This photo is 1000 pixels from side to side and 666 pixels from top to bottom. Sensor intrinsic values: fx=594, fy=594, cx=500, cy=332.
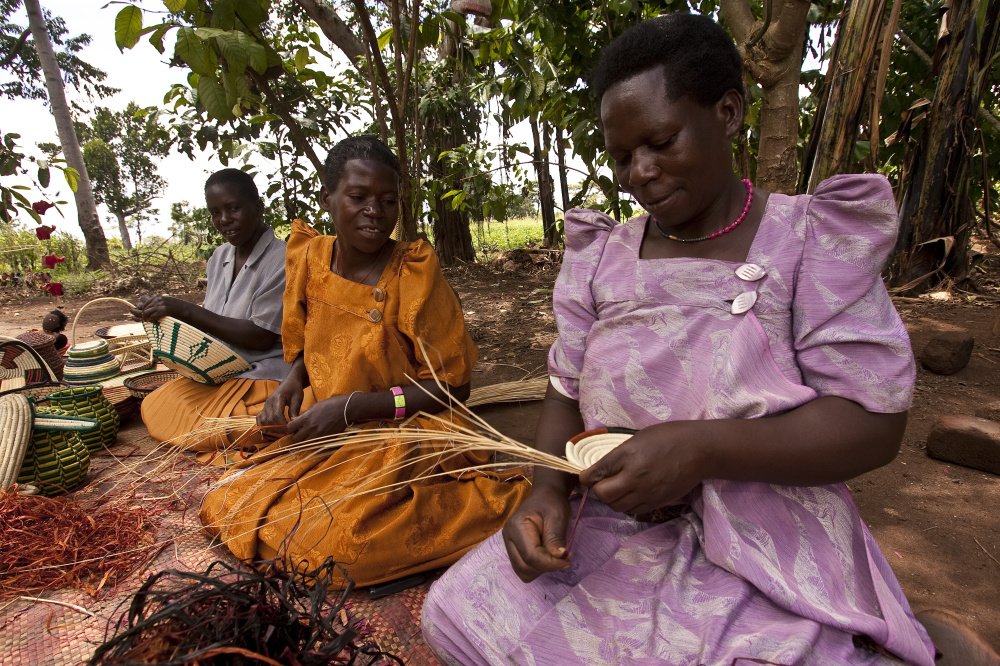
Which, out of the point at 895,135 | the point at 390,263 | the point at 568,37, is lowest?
the point at 390,263

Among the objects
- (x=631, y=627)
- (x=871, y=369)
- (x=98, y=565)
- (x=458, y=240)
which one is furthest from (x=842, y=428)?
(x=458, y=240)

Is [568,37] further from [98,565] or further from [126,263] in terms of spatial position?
[126,263]

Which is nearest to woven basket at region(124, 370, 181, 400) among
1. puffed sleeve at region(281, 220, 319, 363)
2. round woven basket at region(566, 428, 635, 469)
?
puffed sleeve at region(281, 220, 319, 363)

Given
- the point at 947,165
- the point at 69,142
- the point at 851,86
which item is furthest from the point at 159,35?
the point at 69,142

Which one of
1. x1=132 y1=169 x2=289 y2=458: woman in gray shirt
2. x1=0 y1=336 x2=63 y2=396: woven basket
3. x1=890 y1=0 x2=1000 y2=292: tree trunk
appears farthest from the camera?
x1=890 y1=0 x2=1000 y2=292: tree trunk

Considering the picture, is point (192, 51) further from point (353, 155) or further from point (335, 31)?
point (335, 31)

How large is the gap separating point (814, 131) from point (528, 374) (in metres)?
2.07

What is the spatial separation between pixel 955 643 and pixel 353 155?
1883mm

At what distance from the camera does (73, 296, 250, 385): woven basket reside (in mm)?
2434

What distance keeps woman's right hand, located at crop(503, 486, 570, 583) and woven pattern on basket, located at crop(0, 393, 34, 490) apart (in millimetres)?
1819

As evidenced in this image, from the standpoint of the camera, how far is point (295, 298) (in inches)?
80.8

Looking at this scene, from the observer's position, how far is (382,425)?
1.94m

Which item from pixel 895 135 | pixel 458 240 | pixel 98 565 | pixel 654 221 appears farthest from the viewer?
pixel 458 240

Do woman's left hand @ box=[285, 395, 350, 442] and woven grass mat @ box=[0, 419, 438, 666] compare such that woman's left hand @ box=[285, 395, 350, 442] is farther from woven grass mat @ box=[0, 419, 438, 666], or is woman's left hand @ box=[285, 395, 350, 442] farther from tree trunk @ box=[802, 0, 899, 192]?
tree trunk @ box=[802, 0, 899, 192]
